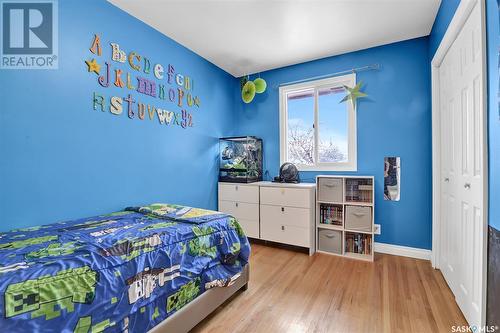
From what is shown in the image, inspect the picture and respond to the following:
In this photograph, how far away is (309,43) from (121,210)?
2.73 m

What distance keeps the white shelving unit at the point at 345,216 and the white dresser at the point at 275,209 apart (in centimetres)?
12

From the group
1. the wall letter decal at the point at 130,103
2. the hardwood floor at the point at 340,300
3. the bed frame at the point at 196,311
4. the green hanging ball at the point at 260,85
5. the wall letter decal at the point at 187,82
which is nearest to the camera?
the bed frame at the point at 196,311

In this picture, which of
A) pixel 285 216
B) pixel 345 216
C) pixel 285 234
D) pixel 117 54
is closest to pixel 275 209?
pixel 285 216

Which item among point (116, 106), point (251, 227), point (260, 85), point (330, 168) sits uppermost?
point (260, 85)

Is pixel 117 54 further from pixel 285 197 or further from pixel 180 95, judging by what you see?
pixel 285 197

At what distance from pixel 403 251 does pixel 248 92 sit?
112 inches

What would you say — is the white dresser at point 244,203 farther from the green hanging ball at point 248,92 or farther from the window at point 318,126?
the green hanging ball at point 248,92

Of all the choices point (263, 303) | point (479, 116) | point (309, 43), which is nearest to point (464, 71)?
point (479, 116)

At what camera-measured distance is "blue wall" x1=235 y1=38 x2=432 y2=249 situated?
8.37 feet

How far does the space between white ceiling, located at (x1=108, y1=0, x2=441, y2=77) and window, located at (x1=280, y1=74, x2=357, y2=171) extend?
0.45m

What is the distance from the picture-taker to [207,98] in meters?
3.16

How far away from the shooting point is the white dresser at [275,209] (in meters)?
2.74

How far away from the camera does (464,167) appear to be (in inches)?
63.8

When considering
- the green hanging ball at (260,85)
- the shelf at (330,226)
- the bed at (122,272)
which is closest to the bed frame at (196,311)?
the bed at (122,272)
